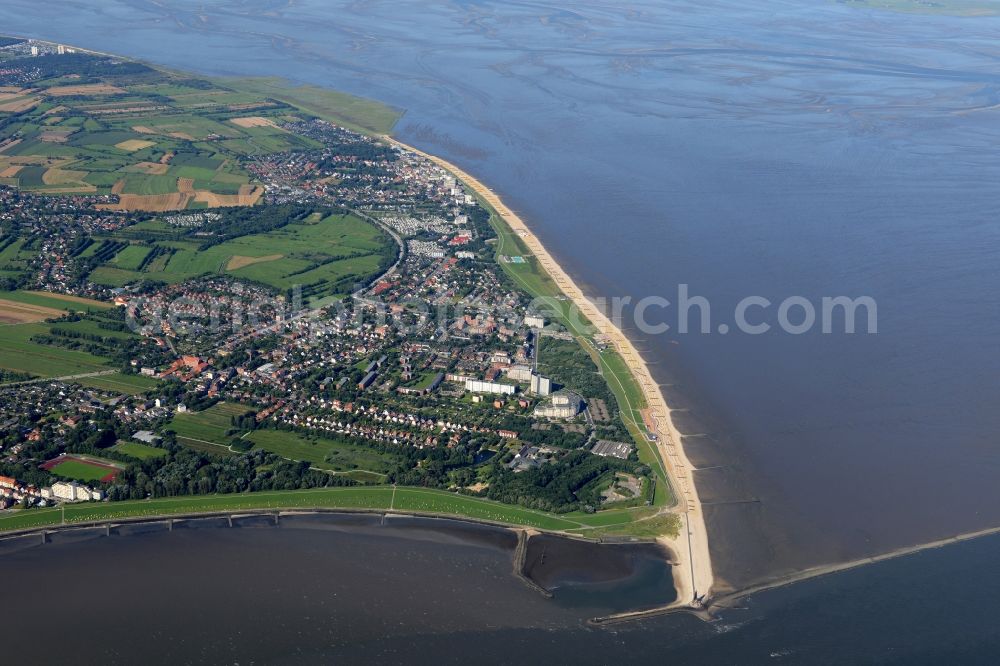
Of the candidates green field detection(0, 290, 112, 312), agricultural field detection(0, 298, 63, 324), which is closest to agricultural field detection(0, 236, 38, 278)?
green field detection(0, 290, 112, 312)

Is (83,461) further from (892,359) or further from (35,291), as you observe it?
(892,359)

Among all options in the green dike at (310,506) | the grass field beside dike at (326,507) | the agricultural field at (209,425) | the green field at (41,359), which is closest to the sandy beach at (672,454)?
the grass field beside dike at (326,507)

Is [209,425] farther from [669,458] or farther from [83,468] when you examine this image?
[669,458]

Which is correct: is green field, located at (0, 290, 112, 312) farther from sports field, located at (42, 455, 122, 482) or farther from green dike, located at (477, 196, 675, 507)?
green dike, located at (477, 196, 675, 507)

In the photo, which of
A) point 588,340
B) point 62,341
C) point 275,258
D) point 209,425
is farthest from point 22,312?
point 588,340

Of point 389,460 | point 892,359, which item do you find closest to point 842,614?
point 389,460
